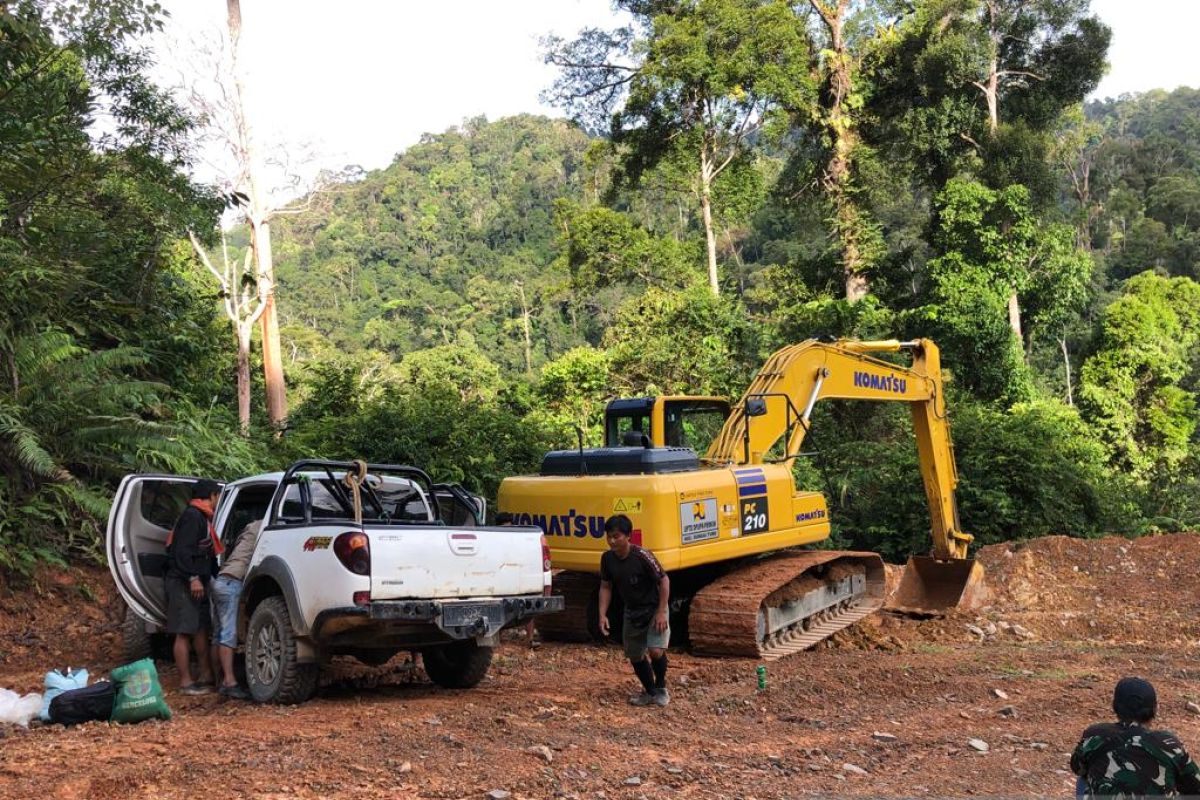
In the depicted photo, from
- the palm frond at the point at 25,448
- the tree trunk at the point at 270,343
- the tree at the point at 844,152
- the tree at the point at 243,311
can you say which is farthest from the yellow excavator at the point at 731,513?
the tree at the point at 844,152

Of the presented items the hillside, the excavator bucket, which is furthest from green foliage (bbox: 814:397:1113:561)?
the hillside

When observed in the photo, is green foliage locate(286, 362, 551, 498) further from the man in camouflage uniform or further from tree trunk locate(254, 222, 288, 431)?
the man in camouflage uniform

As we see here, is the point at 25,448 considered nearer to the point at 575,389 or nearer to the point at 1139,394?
the point at 575,389

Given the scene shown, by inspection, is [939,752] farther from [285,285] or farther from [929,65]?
[285,285]

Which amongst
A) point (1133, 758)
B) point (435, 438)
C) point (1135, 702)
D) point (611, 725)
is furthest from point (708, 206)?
point (1133, 758)

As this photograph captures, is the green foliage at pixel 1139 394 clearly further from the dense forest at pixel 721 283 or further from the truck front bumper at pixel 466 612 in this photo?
the truck front bumper at pixel 466 612

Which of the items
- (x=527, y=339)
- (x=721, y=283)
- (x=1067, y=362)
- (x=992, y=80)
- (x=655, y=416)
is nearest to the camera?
(x=655, y=416)

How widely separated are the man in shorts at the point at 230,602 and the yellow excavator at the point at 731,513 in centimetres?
320

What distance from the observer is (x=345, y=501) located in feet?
24.7

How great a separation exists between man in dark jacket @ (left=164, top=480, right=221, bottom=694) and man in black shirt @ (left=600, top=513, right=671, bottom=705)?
2.87 m

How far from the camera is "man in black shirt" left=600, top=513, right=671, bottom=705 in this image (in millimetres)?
6980

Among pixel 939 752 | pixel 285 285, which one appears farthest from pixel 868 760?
pixel 285 285

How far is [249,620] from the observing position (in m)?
7.04

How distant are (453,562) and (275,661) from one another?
1351mm
